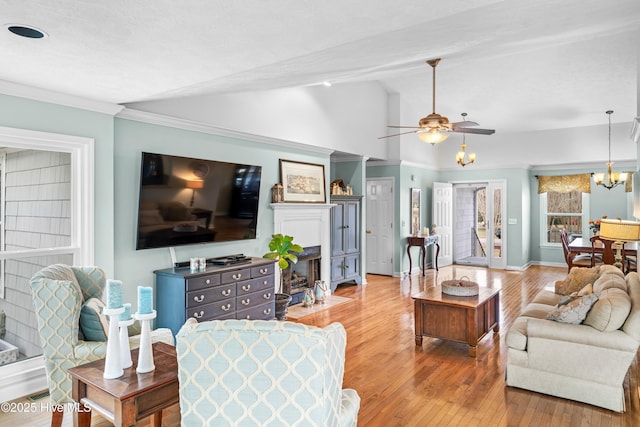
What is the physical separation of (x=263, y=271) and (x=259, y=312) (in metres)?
0.47

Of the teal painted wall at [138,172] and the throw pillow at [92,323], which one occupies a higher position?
the teal painted wall at [138,172]

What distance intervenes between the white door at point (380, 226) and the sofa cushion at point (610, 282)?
4.52 metres

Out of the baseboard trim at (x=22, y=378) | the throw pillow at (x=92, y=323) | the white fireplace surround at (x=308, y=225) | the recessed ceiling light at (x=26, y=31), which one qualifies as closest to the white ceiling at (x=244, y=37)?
the recessed ceiling light at (x=26, y=31)

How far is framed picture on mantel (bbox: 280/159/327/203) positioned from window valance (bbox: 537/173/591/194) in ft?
19.5

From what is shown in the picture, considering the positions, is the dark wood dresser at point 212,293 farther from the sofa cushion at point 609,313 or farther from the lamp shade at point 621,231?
the lamp shade at point 621,231

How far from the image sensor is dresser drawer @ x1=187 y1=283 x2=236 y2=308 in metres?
4.00

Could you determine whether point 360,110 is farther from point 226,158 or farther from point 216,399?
point 216,399

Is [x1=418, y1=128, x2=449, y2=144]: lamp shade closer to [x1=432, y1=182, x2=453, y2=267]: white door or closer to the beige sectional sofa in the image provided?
the beige sectional sofa

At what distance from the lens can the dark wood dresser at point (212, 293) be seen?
400 centimetres

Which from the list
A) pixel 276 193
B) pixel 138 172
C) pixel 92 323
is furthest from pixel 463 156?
pixel 92 323

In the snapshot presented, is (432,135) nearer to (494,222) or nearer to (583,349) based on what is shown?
(583,349)

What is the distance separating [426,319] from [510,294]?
322 cm

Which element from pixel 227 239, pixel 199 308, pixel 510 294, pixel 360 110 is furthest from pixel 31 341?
pixel 510 294

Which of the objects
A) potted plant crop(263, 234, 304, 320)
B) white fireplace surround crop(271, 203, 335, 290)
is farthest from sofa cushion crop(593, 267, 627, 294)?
white fireplace surround crop(271, 203, 335, 290)
